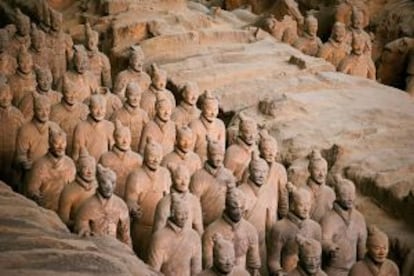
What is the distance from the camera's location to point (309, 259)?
18.6 ft

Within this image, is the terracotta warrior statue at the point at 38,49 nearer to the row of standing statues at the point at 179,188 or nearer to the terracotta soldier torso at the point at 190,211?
the row of standing statues at the point at 179,188

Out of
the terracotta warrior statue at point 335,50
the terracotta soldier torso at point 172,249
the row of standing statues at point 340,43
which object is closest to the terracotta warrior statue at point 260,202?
the terracotta soldier torso at point 172,249

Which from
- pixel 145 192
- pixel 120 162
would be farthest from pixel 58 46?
pixel 145 192

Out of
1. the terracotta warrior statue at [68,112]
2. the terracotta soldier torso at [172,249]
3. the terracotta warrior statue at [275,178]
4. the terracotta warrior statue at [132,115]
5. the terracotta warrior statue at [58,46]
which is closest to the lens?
the terracotta soldier torso at [172,249]

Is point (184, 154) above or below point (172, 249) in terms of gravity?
above

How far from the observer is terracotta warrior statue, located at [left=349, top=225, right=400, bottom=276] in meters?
5.86

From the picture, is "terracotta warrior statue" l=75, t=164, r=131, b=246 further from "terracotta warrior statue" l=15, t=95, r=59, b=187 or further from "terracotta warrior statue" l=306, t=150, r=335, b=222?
"terracotta warrior statue" l=306, t=150, r=335, b=222

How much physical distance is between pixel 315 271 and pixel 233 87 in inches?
175

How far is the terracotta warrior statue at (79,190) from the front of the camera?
6.42 meters

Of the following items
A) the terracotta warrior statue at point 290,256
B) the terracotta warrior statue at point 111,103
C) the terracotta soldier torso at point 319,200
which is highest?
the terracotta warrior statue at point 111,103

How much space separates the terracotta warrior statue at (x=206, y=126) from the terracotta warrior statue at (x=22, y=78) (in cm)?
195

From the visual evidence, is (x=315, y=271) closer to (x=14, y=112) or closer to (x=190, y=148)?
(x=190, y=148)

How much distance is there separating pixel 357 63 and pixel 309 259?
580cm

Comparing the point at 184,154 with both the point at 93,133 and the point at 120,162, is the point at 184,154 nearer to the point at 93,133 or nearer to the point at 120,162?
the point at 120,162
